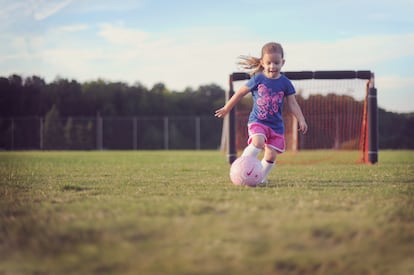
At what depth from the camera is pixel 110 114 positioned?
35.2 metres

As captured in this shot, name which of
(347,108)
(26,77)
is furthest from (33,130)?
(26,77)

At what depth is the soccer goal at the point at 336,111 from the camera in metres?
10.4

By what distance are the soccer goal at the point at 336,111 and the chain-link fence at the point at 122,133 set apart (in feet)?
57.2

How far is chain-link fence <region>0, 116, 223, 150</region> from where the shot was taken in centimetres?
3092

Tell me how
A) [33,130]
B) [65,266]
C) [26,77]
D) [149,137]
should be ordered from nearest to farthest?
[65,266] < [26,77] < [33,130] < [149,137]

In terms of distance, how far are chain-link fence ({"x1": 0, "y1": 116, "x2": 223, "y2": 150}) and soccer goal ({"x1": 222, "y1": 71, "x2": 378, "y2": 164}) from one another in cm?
1744

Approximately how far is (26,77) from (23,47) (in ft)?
5.93

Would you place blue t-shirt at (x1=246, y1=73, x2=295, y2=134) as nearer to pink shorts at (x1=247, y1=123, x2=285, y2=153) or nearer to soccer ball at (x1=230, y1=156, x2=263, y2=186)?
pink shorts at (x1=247, y1=123, x2=285, y2=153)

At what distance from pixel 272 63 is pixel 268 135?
81cm

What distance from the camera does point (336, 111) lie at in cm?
1359

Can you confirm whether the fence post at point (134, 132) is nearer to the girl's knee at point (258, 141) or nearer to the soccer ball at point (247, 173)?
the girl's knee at point (258, 141)

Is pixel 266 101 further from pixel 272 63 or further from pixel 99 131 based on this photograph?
pixel 99 131

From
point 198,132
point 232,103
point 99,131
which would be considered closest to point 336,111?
point 232,103

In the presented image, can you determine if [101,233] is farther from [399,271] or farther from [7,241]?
[399,271]
